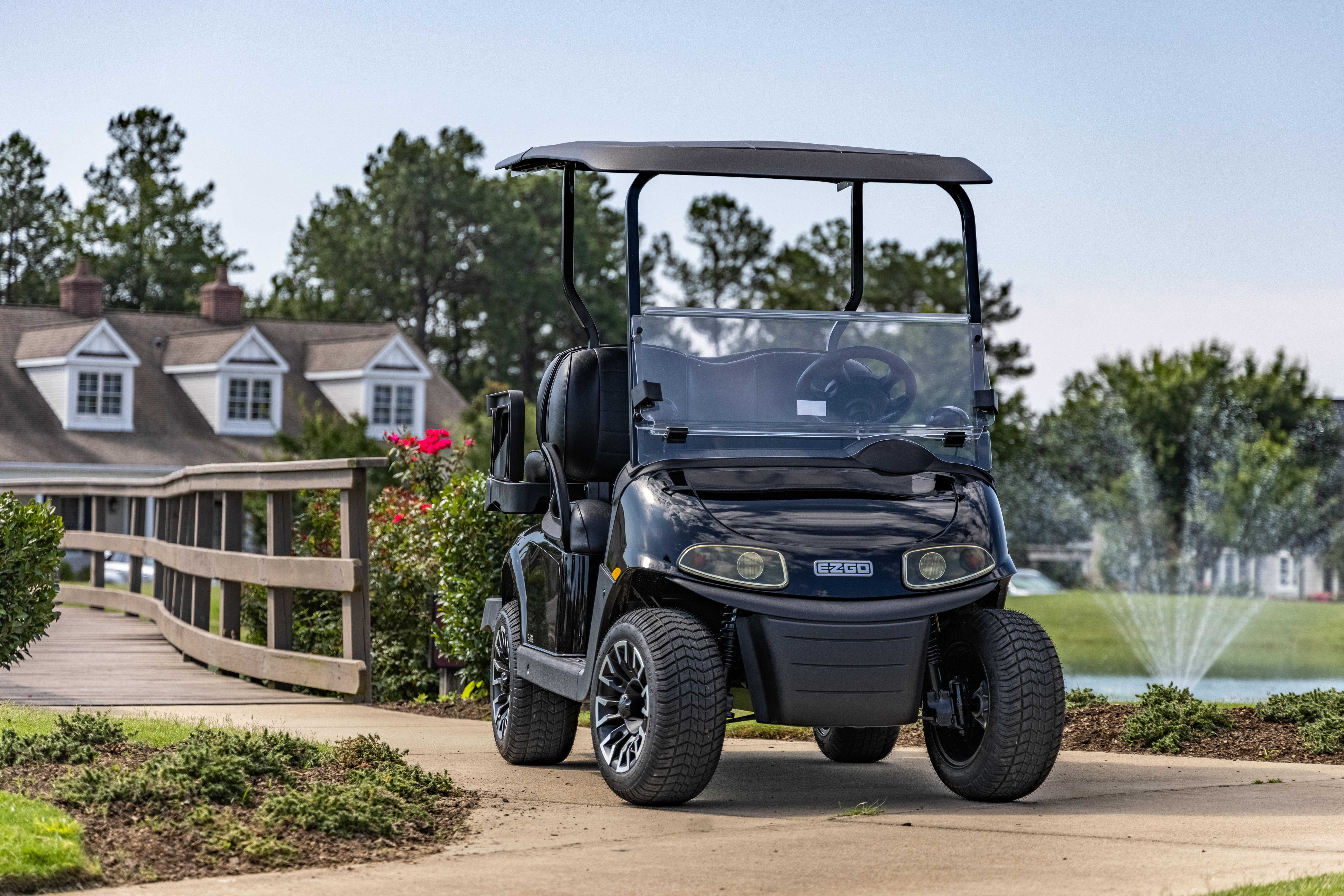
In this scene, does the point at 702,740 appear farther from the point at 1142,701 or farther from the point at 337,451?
the point at 337,451

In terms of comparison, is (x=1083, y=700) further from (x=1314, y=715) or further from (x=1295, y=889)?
(x=1295, y=889)

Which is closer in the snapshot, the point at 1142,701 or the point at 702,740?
the point at 702,740

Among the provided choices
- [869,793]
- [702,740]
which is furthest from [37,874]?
[869,793]

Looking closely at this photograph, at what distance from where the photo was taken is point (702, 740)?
18.2 feet

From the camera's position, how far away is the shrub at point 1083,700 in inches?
345

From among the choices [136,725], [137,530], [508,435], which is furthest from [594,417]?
[137,530]

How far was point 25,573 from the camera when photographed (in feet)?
27.8

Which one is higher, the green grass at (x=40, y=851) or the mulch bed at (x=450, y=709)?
the green grass at (x=40, y=851)

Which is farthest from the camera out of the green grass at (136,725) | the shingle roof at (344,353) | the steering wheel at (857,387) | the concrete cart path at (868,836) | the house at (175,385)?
the shingle roof at (344,353)

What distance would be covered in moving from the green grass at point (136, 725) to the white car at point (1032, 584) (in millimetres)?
37775

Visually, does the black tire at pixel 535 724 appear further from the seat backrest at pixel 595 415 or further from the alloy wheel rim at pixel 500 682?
the seat backrest at pixel 595 415

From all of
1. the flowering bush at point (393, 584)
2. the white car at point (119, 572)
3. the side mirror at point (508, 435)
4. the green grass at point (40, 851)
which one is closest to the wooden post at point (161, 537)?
the flowering bush at point (393, 584)

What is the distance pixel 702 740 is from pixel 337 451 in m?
24.7

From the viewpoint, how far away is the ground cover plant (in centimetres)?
474
